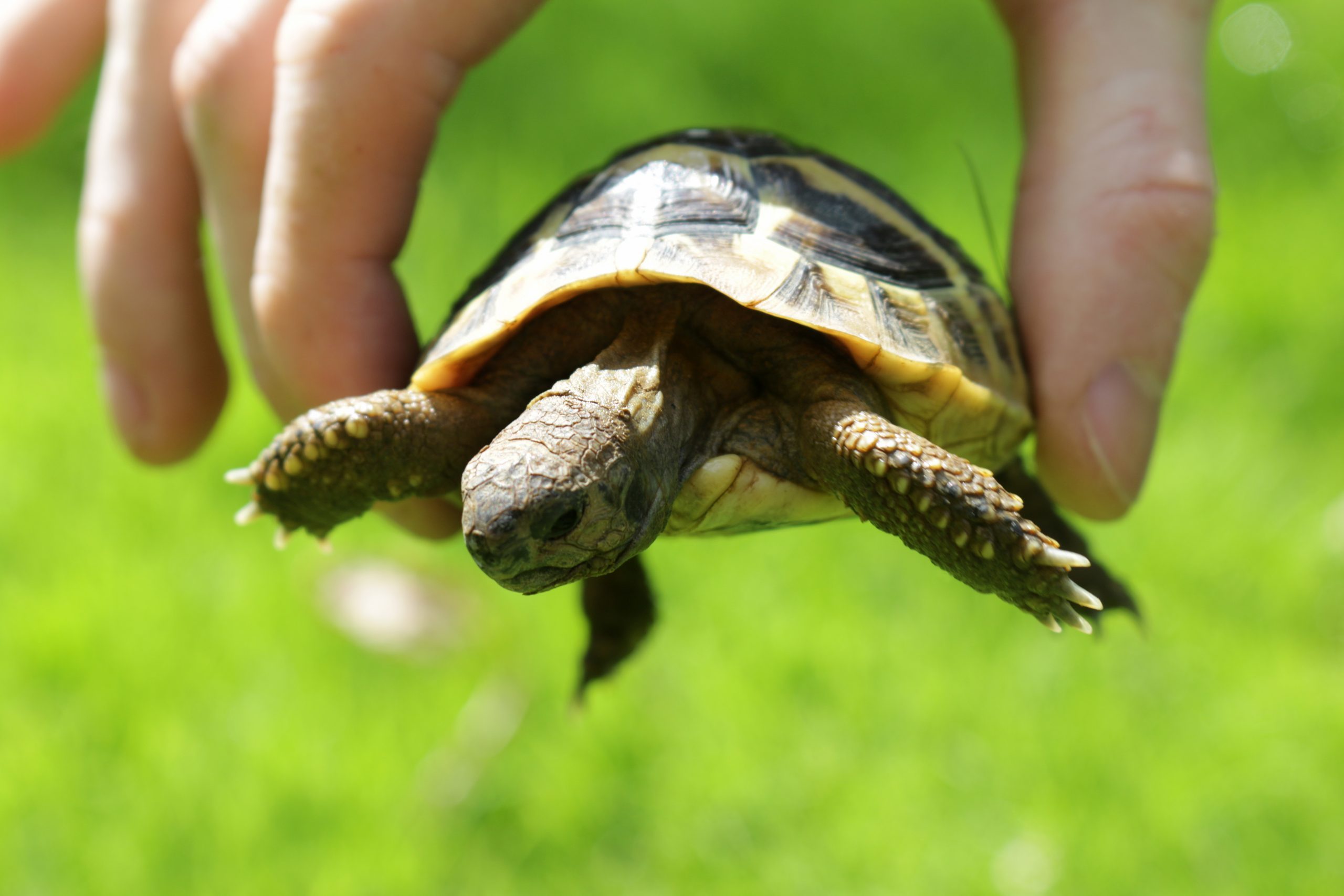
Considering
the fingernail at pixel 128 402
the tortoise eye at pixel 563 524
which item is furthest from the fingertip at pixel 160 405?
the tortoise eye at pixel 563 524

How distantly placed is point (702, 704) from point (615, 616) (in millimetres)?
1277

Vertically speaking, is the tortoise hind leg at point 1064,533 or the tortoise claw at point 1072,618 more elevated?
the tortoise claw at point 1072,618

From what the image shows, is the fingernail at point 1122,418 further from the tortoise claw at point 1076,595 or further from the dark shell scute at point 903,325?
the tortoise claw at point 1076,595

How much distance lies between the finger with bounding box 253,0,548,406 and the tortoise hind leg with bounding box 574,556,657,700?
54 cm

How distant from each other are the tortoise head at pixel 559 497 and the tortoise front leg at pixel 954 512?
26 centimetres

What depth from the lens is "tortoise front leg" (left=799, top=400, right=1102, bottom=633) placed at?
1.47m

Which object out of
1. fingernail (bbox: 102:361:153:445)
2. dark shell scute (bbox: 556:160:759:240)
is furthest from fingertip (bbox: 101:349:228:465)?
dark shell scute (bbox: 556:160:759:240)

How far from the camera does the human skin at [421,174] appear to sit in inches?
75.7

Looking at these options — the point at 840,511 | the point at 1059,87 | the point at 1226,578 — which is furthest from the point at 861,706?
the point at 1059,87

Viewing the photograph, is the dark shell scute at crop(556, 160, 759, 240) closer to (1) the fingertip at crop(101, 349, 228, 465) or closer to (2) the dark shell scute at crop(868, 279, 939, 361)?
(2) the dark shell scute at crop(868, 279, 939, 361)

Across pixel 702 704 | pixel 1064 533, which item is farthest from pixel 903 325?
pixel 702 704

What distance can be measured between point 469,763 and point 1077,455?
188 cm

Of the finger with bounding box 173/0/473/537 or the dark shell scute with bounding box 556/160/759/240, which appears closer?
the dark shell scute with bounding box 556/160/759/240

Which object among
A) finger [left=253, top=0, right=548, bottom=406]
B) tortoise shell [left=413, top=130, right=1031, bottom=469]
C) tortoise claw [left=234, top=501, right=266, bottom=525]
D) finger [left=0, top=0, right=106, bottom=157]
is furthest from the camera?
finger [left=0, top=0, right=106, bottom=157]
